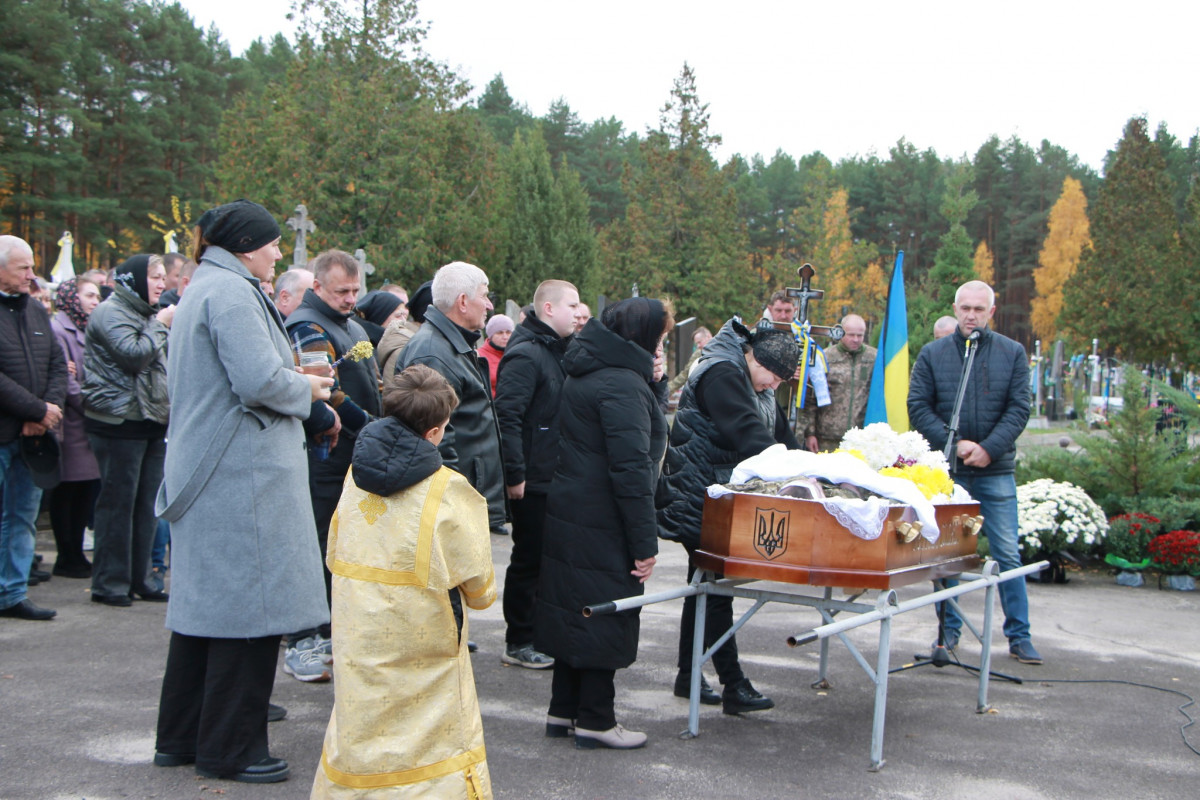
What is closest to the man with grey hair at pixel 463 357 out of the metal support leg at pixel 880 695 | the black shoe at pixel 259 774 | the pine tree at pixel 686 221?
the black shoe at pixel 259 774

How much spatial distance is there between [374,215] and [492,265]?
1185cm

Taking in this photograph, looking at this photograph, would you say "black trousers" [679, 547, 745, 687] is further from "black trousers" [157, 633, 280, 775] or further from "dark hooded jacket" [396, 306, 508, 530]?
"black trousers" [157, 633, 280, 775]

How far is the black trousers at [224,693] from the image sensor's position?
13.1 feet

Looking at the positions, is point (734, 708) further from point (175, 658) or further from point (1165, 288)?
point (1165, 288)

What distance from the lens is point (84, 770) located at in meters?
4.18

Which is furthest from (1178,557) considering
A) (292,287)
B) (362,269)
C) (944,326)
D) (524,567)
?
Result: (292,287)

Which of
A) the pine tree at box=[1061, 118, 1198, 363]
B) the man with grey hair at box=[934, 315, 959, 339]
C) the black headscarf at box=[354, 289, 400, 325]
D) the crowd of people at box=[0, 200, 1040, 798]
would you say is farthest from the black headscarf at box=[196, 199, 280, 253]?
the pine tree at box=[1061, 118, 1198, 363]

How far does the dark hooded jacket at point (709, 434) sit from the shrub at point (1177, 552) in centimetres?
570

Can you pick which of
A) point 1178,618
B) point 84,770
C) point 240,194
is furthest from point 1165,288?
point 84,770

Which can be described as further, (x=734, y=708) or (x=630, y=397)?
(x=734, y=708)

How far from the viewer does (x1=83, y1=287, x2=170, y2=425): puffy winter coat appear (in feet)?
22.1

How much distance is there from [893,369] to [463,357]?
4032 millimetres

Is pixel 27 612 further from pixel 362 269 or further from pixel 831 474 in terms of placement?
pixel 831 474

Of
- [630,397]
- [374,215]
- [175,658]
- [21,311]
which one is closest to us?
[175,658]
